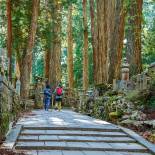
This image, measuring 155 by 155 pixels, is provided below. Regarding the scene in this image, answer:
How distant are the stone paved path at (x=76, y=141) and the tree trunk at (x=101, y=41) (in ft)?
44.9

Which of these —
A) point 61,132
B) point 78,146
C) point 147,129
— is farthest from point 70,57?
point 78,146

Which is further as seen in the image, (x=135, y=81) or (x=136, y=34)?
(x=136, y=34)

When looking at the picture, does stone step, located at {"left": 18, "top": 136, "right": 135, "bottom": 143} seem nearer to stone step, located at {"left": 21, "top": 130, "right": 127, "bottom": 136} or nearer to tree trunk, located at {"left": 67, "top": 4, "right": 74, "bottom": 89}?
stone step, located at {"left": 21, "top": 130, "right": 127, "bottom": 136}

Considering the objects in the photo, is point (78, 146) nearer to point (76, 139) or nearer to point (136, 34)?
point (76, 139)

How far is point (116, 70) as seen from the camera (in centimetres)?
2133

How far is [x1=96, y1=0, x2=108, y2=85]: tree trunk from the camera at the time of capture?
26405 mm

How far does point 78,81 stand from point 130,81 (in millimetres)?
30370

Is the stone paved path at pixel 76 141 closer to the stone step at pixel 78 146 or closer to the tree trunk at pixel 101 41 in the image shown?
the stone step at pixel 78 146

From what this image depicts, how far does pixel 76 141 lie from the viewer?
10352mm

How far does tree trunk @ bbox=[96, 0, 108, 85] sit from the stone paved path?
13.7 metres

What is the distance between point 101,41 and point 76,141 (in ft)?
57.4

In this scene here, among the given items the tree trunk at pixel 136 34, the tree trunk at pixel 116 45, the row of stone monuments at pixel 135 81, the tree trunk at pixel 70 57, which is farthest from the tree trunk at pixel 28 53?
the tree trunk at pixel 70 57

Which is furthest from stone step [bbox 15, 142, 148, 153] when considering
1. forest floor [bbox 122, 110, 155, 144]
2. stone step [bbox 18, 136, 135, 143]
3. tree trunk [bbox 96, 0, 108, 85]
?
tree trunk [bbox 96, 0, 108, 85]

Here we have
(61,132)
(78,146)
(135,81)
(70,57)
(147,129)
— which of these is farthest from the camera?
(70,57)
